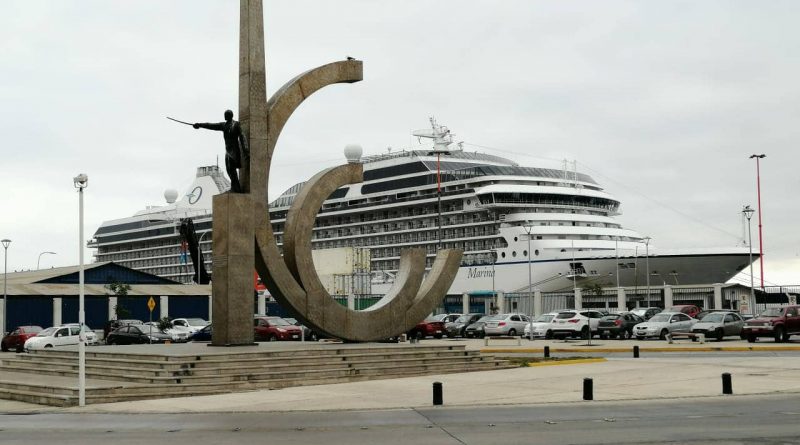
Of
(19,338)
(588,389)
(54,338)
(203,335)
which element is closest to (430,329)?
(203,335)

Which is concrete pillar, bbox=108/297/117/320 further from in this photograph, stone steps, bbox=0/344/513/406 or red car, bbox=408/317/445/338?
stone steps, bbox=0/344/513/406

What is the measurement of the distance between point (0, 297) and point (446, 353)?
31.1 m

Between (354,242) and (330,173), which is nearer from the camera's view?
(330,173)

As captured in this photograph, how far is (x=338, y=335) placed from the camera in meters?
21.7

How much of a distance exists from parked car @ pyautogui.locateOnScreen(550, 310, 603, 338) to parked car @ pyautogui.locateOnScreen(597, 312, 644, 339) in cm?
36

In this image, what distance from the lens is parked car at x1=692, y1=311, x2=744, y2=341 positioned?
111ft

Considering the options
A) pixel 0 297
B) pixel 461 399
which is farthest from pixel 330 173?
pixel 0 297

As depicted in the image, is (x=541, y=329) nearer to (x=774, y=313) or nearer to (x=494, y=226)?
(x=774, y=313)

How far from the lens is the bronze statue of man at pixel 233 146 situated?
67.8ft

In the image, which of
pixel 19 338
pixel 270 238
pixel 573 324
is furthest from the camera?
pixel 573 324

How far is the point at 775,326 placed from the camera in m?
32.0

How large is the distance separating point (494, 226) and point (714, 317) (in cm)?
2983

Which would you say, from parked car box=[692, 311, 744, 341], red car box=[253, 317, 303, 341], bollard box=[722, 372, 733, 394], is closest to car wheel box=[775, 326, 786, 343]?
parked car box=[692, 311, 744, 341]

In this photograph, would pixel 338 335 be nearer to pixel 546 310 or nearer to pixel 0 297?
pixel 0 297
